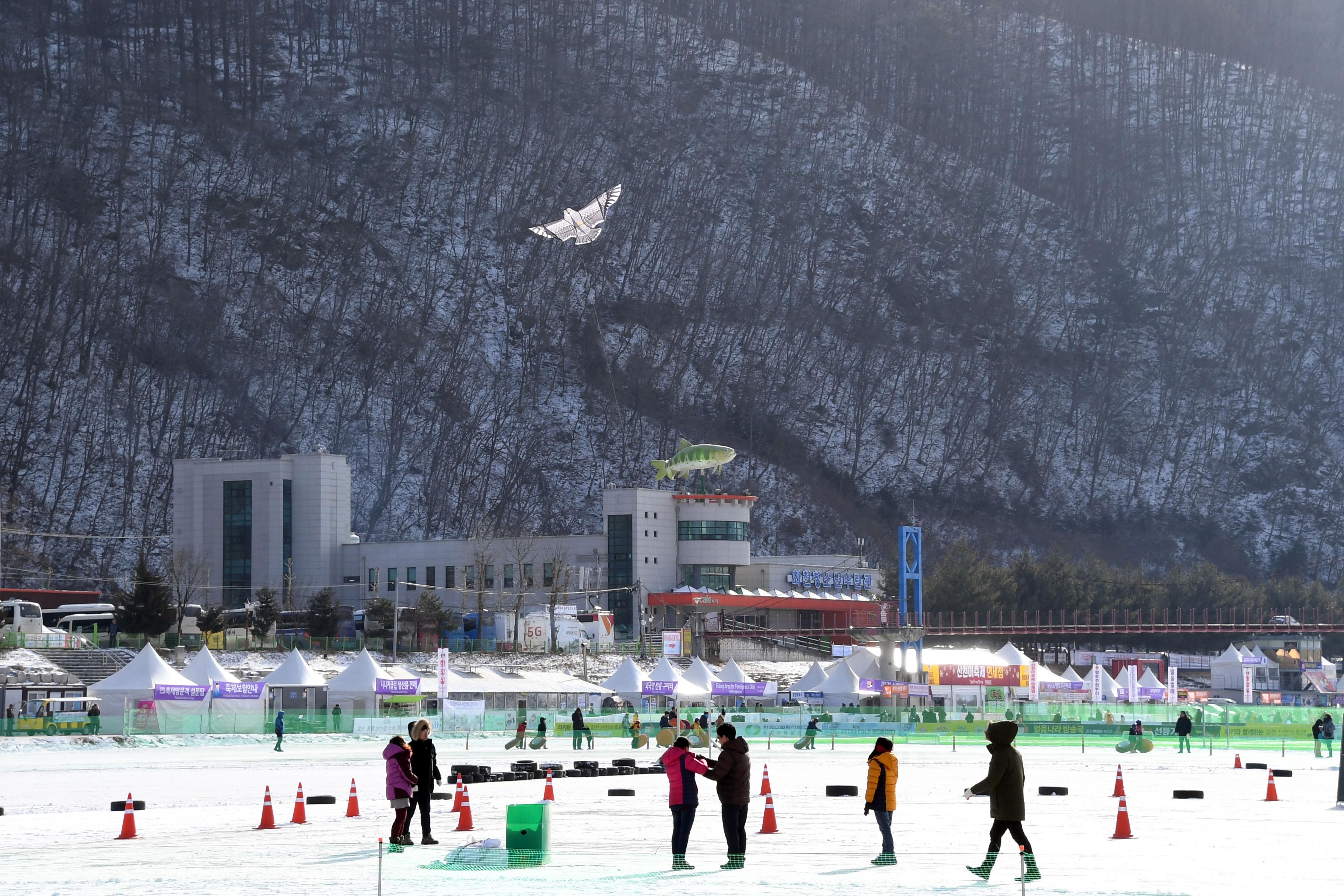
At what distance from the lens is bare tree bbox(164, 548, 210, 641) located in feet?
371

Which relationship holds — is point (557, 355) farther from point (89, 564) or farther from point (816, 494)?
point (89, 564)

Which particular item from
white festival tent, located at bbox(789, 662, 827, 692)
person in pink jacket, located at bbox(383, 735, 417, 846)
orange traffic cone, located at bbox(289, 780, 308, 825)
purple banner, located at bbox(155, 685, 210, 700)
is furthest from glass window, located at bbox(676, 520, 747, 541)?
person in pink jacket, located at bbox(383, 735, 417, 846)

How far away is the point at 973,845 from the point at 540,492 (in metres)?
154

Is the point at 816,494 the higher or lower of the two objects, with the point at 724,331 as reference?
lower

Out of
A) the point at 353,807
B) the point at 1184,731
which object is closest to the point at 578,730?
the point at 1184,731

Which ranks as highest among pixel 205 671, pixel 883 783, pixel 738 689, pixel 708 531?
pixel 708 531

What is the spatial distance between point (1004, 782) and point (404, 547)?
4122 inches

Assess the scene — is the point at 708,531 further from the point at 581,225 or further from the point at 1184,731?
the point at 1184,731

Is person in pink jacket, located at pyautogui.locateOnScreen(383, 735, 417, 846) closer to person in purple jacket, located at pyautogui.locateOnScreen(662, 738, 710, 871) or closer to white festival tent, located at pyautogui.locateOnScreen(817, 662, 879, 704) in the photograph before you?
person in purple jacket, located at pyautogui.locateOnScreen(662, 738, 710, 871)

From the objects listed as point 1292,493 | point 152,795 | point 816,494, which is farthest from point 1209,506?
point 152,795

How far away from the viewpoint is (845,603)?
12481 cm

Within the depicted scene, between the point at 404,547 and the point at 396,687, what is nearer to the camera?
the point at 396,687

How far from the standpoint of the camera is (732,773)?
18.3 meters

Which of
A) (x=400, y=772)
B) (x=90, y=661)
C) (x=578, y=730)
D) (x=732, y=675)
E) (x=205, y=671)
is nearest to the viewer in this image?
(x=400, y=772)
